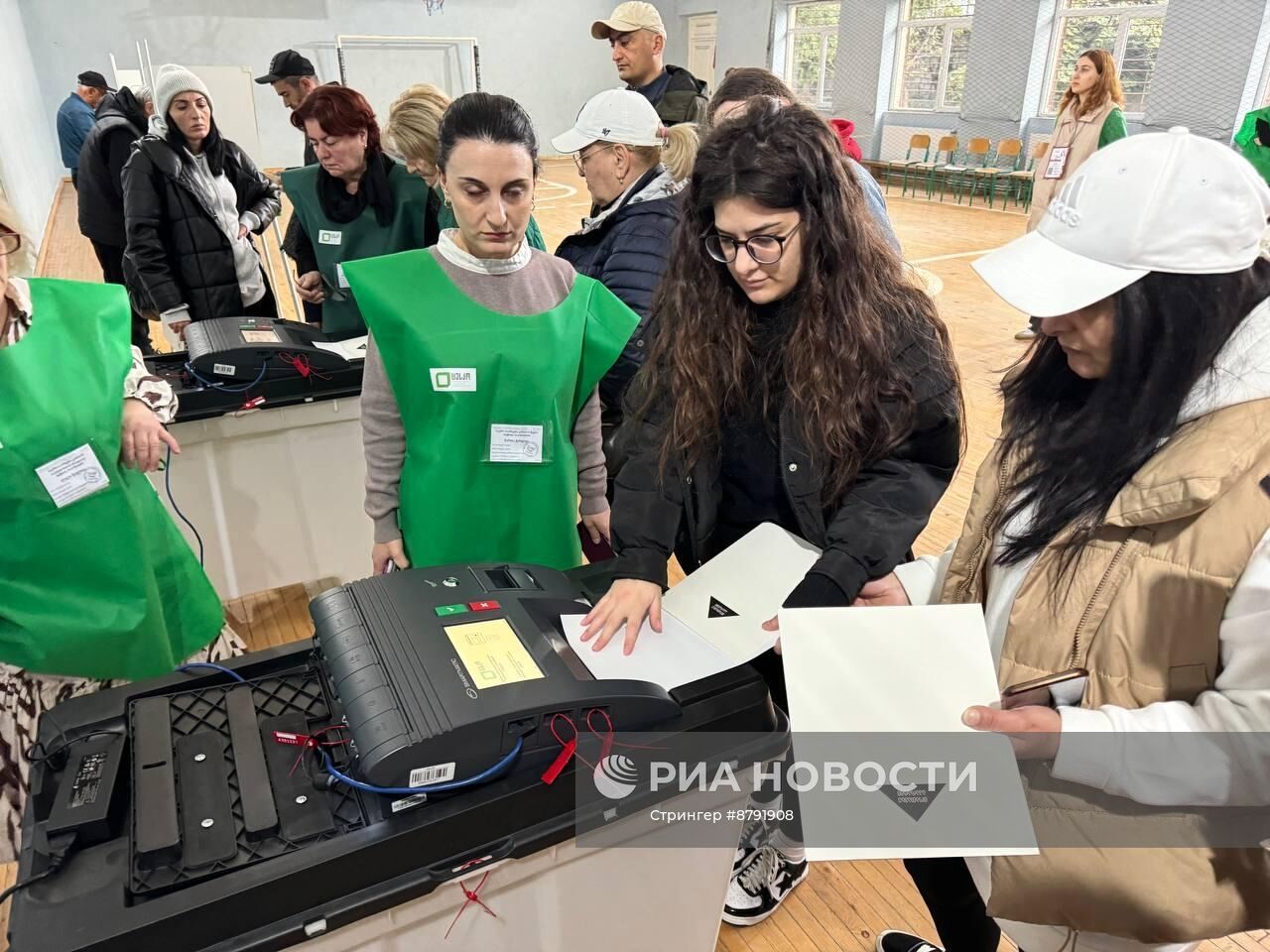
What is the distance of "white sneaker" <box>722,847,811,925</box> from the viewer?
4.91 feet

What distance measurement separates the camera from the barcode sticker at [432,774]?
0.76 m

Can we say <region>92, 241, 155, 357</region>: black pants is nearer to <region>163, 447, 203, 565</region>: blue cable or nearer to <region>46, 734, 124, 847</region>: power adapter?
<region>163, 447, 203, 565</region>: blue cable

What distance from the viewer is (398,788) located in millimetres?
768

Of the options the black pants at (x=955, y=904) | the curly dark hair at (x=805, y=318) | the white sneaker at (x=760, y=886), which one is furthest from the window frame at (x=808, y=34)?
the black pants at (x=955, y=904)

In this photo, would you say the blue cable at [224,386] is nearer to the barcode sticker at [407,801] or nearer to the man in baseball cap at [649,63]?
the barcode sticker at [407,801]

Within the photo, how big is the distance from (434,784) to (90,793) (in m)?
0.31

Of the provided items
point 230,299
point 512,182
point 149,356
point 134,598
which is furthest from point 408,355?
point 230,299

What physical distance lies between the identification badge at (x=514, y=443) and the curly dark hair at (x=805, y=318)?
0.28 m

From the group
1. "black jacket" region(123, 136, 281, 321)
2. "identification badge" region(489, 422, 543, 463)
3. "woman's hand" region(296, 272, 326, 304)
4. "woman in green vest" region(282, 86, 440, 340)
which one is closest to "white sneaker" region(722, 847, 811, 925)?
"identification badge" region(489, 422, 543, 463)

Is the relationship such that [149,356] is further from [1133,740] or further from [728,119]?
[1133,740]

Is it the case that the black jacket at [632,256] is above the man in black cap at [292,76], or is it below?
below

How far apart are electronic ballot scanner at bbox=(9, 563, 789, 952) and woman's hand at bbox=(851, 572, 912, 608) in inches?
10.5

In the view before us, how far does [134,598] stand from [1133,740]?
1397 millimetres

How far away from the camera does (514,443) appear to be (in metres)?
1.42
